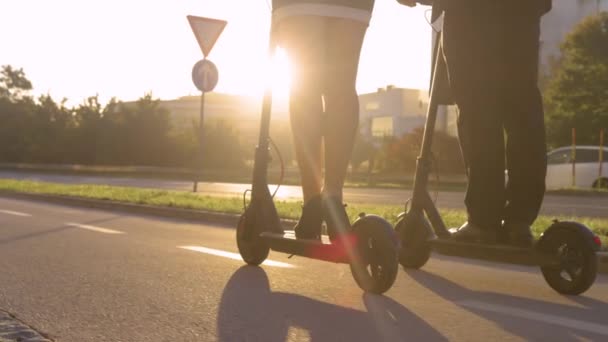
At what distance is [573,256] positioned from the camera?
144 inches

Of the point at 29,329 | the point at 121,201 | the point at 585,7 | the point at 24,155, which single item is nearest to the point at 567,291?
the point at 29,329

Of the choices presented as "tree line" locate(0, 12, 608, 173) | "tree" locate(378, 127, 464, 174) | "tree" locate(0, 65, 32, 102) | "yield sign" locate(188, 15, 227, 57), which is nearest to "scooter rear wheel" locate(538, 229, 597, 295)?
"yield sign" locate(188, 15, 227, 57)

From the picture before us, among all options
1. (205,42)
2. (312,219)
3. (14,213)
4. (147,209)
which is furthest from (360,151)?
(312,219)

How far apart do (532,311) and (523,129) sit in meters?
0.84

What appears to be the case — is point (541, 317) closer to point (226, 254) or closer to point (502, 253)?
point (502, 253)

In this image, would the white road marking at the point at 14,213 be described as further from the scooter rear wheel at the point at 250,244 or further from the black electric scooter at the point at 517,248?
the black electric scooter at the point at 517,248

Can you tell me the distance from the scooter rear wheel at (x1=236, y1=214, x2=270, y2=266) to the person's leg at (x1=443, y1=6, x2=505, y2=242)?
4.33 feet

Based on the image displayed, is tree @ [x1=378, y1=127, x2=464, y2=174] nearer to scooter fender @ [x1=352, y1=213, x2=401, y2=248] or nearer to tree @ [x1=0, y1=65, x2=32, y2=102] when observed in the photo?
scooter fender @ [x1=352, y1=213, x2=401, y2=248]

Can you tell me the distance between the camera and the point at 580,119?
1390 inches

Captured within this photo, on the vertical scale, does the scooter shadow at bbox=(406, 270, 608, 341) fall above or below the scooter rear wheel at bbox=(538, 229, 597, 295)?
below

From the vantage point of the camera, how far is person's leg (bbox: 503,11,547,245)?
3.77 metres

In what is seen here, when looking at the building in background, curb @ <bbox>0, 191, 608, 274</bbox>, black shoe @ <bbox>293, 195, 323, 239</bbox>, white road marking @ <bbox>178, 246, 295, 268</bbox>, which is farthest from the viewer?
the building in background

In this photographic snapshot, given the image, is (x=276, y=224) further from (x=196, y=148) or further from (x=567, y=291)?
(x=196, y=148)

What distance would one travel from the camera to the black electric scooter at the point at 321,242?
3645mm
